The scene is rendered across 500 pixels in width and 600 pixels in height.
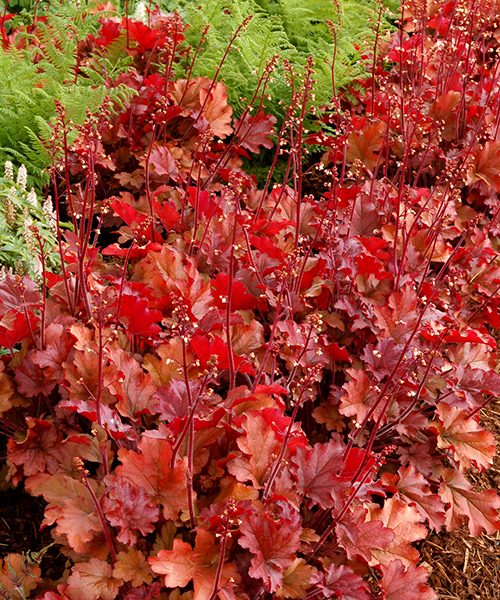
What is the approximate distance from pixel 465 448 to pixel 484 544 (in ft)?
1.40

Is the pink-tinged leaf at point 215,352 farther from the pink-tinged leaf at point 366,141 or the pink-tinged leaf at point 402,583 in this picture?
the pink-tinged leaf at point 366,141

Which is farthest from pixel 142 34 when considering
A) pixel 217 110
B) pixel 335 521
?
pixel 335 521

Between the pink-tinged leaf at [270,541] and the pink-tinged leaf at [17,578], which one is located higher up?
the pink-tinged leaf at [270,541]

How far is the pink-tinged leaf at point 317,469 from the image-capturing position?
6.16 ft

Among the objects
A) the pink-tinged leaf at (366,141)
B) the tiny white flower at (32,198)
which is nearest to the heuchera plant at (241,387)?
the pink-tinged leaf at (366,141)

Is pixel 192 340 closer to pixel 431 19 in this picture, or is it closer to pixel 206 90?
pixel 206 90

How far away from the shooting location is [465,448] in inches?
90.9

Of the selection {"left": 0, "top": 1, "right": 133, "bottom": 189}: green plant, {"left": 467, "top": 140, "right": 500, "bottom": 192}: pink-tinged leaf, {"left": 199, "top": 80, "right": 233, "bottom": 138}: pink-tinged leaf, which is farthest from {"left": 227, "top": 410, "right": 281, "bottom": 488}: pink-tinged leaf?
{"left": 467, "top": 140, "right": 500, "bottom": 192}: pink-tinged leaf

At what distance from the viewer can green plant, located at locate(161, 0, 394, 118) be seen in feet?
11.9

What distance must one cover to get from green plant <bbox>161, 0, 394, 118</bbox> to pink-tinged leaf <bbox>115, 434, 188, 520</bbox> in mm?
2169

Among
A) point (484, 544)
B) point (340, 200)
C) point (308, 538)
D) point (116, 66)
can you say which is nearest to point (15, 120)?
point (116, 66)

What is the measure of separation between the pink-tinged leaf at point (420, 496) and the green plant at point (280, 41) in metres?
2.00

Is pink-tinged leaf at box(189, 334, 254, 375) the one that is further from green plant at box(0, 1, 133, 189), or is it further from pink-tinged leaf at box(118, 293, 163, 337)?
green plant at box(0, 1, 133, 189)

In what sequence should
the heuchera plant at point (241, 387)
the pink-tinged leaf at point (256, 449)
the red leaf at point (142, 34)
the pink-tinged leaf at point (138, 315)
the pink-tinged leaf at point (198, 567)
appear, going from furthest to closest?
the red leaf at point (142, 34)
the pink-tinged leaf at point (138, 315)
the pink-tinged leaf at point (256, 449)
the heuchera plant at point (241, 387)
the pink-tinged leaf at point (198, 567)
